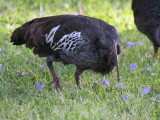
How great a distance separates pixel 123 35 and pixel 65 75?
216cm

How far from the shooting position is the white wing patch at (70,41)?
4551 millimetres

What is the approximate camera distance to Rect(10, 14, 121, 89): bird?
4.52 m

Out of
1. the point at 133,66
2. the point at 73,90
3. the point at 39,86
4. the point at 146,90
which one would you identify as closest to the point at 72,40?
the point at 73,90

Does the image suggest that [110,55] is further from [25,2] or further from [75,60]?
[25,2]

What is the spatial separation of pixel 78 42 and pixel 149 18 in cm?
200

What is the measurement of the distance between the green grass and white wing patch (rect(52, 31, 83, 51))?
0.54m

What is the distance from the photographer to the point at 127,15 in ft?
27.6

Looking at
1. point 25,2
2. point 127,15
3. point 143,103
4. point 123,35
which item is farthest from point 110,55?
point 25,2

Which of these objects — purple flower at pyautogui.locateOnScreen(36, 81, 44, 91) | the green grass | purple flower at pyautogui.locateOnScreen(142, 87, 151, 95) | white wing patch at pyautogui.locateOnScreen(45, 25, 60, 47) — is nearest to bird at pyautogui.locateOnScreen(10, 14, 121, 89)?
white wing patch at pyautogui.locateOnScreen(45, 25, 60, 47)

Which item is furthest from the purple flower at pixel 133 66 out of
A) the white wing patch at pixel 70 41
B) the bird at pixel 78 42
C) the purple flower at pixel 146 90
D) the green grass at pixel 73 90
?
the white wing patch at pixel 70 41

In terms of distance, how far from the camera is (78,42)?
4.54 m

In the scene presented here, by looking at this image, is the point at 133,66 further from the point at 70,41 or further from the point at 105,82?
the point at 70,41

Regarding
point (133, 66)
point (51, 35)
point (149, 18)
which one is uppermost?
point (51, 35)

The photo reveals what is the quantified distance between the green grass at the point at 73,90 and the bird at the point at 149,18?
33 cm
